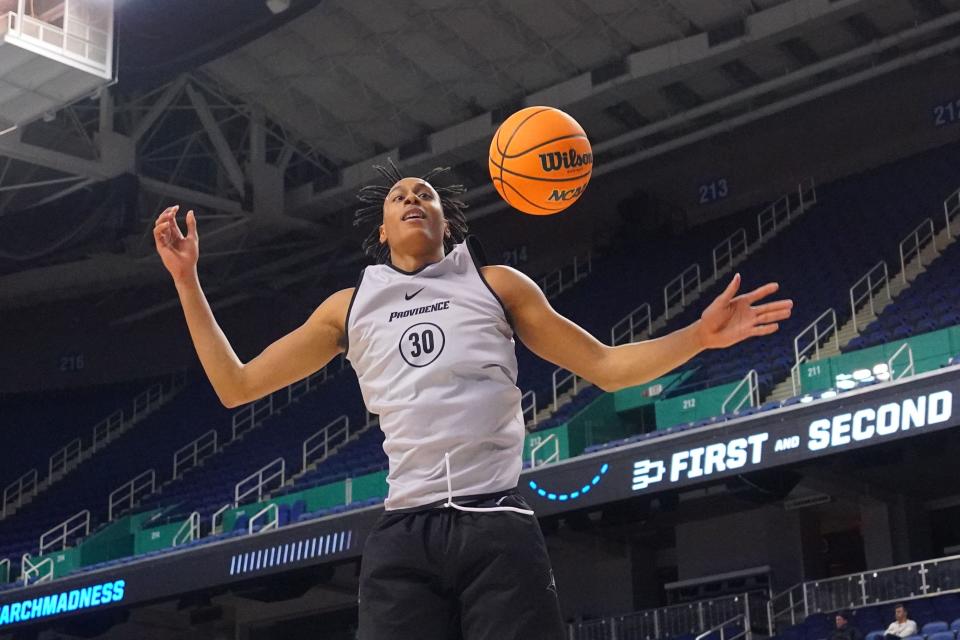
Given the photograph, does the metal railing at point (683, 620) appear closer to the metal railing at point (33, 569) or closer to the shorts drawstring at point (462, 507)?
the metal railing at point (33, 569)

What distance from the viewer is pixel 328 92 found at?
74.0 ft

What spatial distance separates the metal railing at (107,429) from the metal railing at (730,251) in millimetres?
11637

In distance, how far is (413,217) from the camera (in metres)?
3.32

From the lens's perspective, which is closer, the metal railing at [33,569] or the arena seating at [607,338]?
the arena seating at [607,338]

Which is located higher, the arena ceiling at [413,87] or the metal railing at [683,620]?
the arena ceiling at [413,87]

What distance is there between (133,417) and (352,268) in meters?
5.08

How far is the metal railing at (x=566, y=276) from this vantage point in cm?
2450

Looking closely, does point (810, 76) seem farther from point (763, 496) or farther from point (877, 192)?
point (763, 496)

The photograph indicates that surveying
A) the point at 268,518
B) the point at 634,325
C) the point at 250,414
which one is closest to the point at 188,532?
the point at 268,518

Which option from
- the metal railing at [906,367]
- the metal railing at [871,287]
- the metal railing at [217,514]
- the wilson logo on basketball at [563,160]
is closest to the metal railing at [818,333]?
the metal railing at [871,287]

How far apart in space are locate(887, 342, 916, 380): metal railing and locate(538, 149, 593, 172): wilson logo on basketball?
9.82 metres

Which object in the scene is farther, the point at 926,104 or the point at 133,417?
the point at 133,417

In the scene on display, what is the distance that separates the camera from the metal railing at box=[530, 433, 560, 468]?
16378mm

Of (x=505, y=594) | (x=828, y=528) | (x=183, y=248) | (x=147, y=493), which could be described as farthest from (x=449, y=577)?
(x=147, y=493)
